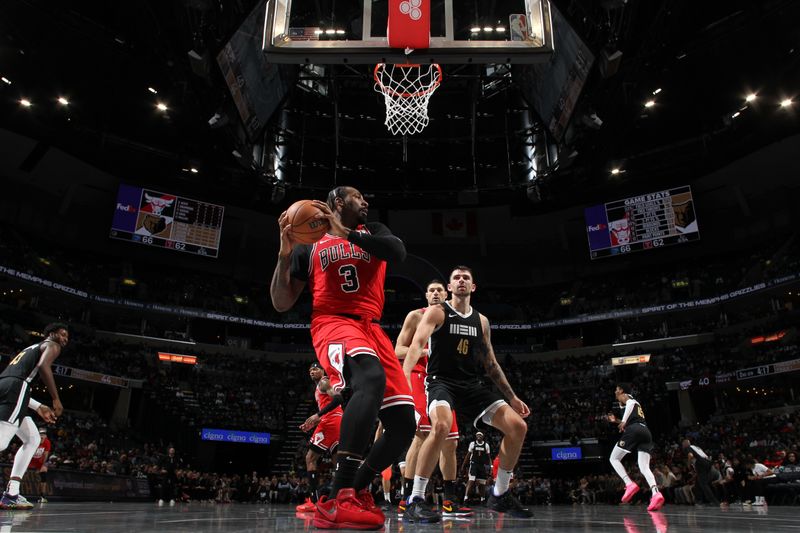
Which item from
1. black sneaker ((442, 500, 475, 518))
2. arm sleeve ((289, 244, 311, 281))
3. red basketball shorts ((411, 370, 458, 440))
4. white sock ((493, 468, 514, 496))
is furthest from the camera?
red basketball shorts ((411, 370, 458, 440))

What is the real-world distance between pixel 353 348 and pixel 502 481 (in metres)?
3.59

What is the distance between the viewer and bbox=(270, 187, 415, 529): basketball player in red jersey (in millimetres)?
3373

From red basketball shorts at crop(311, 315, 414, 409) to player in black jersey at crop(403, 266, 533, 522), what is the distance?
6.25 ft

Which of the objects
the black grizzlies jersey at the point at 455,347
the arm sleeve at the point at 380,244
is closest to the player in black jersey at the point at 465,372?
the black grizzlies jersey at the point at 455,347

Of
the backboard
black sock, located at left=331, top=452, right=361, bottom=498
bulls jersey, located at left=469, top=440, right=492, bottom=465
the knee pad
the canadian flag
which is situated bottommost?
black sock, located at left=331, top=452, right=361, bottom=498

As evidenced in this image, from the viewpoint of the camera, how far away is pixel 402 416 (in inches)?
147

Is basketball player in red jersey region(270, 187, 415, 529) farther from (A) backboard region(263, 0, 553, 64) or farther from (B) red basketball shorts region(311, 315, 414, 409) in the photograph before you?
(A) backboard region(263, 0, 553, 64)

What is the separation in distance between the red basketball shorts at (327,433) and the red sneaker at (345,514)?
4291 millimetres

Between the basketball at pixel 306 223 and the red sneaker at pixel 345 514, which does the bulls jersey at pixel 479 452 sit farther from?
the basketball at pixel 306 223

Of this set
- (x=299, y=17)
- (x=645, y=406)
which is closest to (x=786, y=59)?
(x=645, y=406)

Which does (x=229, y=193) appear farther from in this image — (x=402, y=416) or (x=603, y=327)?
(x=402, y=416)

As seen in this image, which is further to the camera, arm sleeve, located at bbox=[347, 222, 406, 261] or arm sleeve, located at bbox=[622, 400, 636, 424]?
arm sleeve, located at bbox=[622, 400, 636, 424]

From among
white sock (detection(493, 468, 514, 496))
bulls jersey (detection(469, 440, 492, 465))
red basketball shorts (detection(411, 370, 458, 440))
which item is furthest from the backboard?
bulls jersey (detection(469, 440, 492, 465))

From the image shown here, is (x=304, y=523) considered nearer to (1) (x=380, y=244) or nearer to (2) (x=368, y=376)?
(2) (x=368, y=376)
